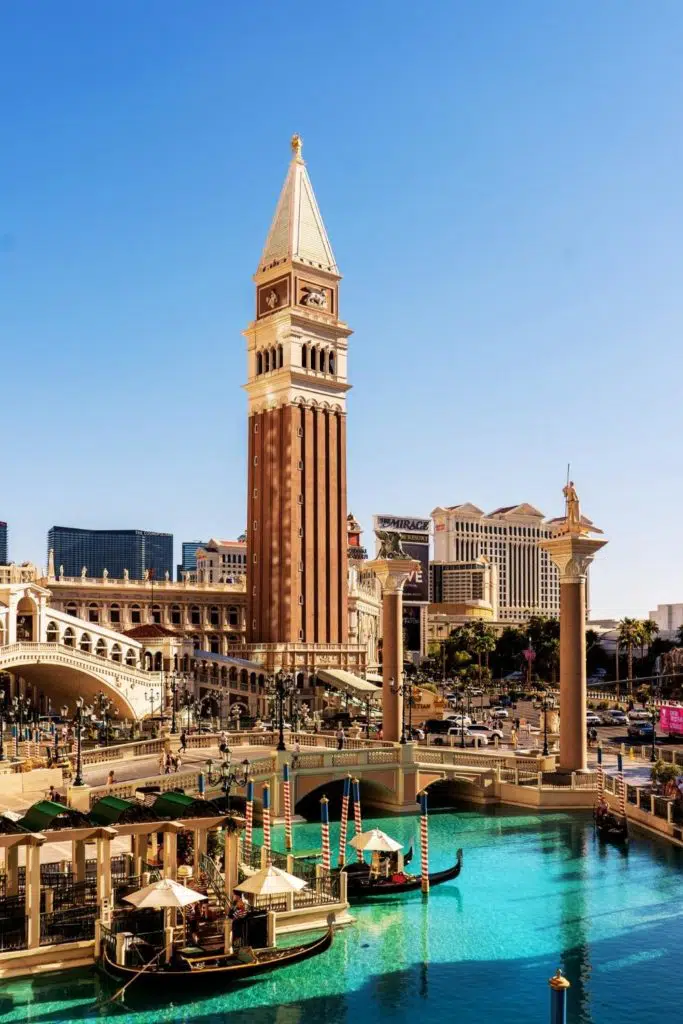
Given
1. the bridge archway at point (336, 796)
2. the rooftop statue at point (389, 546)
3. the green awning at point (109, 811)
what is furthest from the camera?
the rooftop statue at point (389, 546)

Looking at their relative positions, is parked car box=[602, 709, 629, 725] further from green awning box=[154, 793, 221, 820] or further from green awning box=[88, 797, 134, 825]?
green awning box=[88, 797, 134, 825]

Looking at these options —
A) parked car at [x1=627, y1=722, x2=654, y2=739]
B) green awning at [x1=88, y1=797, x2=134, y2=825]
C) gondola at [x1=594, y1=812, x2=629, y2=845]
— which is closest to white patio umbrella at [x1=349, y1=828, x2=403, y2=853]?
green awning at [x1=88, y1=797, x2=134, y2=825]

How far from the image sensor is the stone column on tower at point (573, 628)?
53469 millimetres

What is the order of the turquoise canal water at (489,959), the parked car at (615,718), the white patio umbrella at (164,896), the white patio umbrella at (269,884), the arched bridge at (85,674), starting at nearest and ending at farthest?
the turquoise canal water at (489,959), the white patio umbrella at (164,896), the white patio umbrella at (269,884), the arched bridge at (85,674), the parked car at (615,718)

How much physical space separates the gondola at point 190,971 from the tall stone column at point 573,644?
27727mm

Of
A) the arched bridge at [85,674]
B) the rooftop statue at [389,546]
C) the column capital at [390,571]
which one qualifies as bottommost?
the arched bridge at [85,674]

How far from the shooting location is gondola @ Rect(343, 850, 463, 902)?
120 feet

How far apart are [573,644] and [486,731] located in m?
22.0

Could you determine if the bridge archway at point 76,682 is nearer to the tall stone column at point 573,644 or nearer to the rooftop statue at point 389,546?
the rooftop statue at point 389,546

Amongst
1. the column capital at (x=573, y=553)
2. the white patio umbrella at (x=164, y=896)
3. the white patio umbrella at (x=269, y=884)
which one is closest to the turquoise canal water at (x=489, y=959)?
the white patio umbrella at (x=269, y=884)

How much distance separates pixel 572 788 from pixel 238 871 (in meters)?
24.6

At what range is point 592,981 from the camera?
2958 centimetres

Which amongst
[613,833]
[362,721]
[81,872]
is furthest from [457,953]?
[362,721]

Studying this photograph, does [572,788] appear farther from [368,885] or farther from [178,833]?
[178,833]
